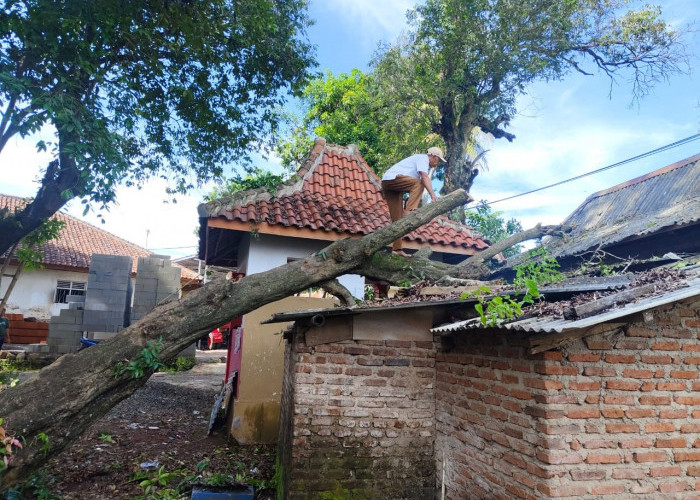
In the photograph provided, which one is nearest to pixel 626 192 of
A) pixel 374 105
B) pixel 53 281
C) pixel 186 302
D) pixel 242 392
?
pixel 374 105

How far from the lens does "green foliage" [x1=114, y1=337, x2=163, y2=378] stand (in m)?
4.37

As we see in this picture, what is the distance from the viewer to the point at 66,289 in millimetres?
18375

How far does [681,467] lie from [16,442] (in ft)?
17.2

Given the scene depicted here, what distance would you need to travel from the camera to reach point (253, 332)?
7.66 metres

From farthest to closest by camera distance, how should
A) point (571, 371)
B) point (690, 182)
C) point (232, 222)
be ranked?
point (690, 182), point (232, 222), point (571, 371)

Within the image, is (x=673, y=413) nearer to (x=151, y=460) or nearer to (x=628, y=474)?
(x=628, y=474)

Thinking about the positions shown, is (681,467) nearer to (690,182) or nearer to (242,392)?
(242,392)

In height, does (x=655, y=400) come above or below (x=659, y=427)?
above

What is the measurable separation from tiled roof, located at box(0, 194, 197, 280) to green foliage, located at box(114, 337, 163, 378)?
49.5ft

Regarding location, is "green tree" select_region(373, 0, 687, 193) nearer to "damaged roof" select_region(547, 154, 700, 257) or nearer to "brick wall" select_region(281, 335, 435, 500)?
"damaged roof" select_region(547, 154, 700, 257)

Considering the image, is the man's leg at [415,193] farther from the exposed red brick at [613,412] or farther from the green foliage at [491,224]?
the green foliage at [491,224]

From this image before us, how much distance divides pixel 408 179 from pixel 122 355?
4.49 m

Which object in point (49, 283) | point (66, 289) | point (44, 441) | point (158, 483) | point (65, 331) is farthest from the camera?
point (66, 289)

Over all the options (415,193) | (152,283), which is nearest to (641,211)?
(415,193)
